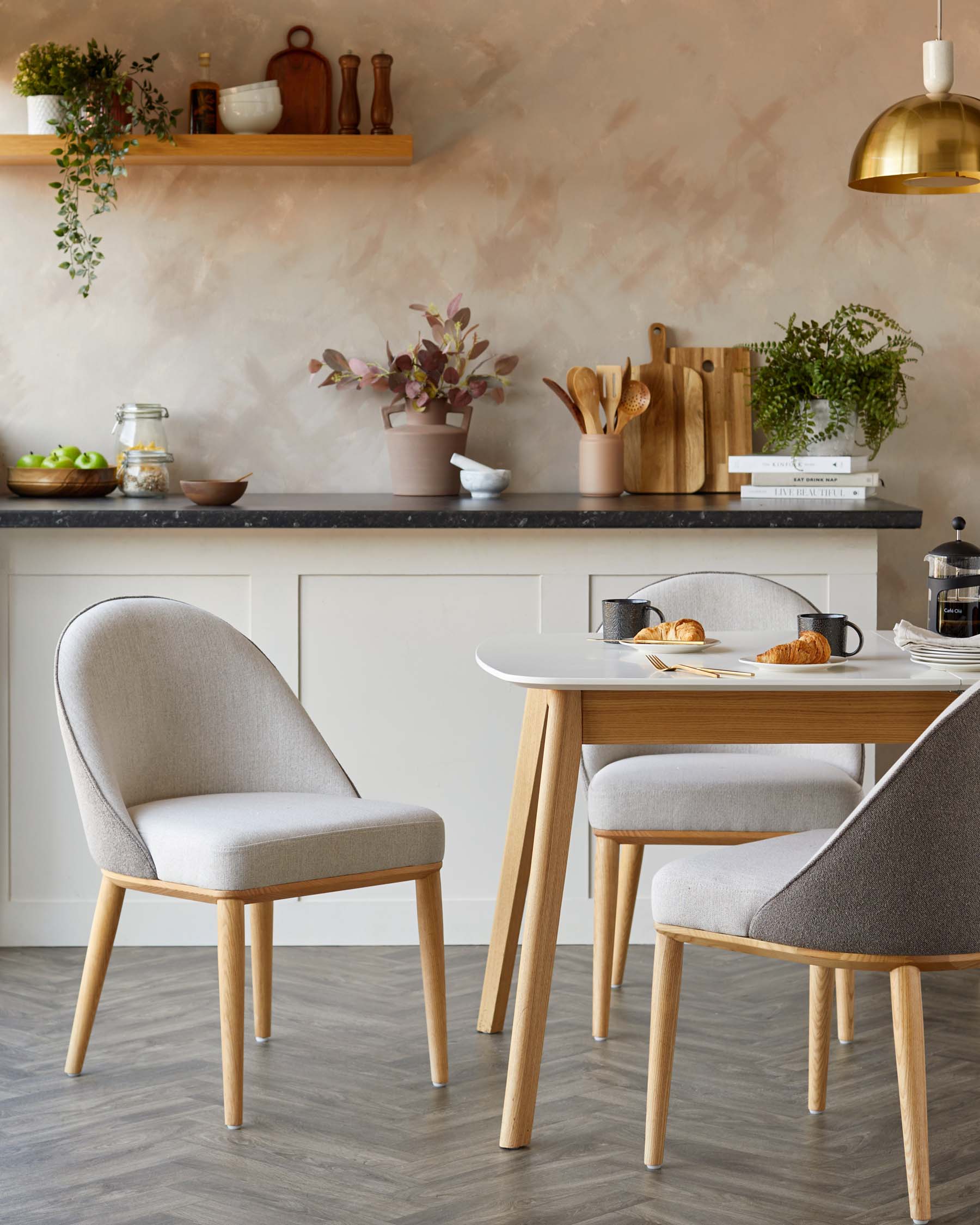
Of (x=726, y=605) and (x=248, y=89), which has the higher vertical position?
(x=248, y=89)

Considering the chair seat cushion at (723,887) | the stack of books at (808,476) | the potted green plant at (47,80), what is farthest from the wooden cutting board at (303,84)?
the chair seat cushion at (723,887)

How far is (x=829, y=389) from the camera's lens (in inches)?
135

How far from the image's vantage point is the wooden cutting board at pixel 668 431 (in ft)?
12.0

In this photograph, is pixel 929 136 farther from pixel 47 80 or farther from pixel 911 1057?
pixel 47 80

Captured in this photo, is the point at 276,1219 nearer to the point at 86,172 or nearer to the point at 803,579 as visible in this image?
the point at 803,579

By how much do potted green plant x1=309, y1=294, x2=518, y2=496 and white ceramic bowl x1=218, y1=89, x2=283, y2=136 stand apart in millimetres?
558

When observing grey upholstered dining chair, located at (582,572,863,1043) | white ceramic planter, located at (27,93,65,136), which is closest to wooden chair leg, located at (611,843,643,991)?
grey upholstered dining chair, located at (582,572,863,1043)

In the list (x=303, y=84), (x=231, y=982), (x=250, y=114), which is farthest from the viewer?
(x=303, y=84)

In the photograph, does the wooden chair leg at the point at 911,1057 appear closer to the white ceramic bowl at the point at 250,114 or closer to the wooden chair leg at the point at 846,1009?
the wooden chair leg at the point at 846,1009

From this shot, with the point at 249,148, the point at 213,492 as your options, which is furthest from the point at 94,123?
the point at 213,492

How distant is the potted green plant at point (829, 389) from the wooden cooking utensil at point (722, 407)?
0.06m

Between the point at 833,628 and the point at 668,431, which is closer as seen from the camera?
the point at 833,628

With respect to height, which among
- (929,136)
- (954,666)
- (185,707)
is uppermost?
(929,136)

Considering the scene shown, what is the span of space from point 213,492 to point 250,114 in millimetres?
1004
